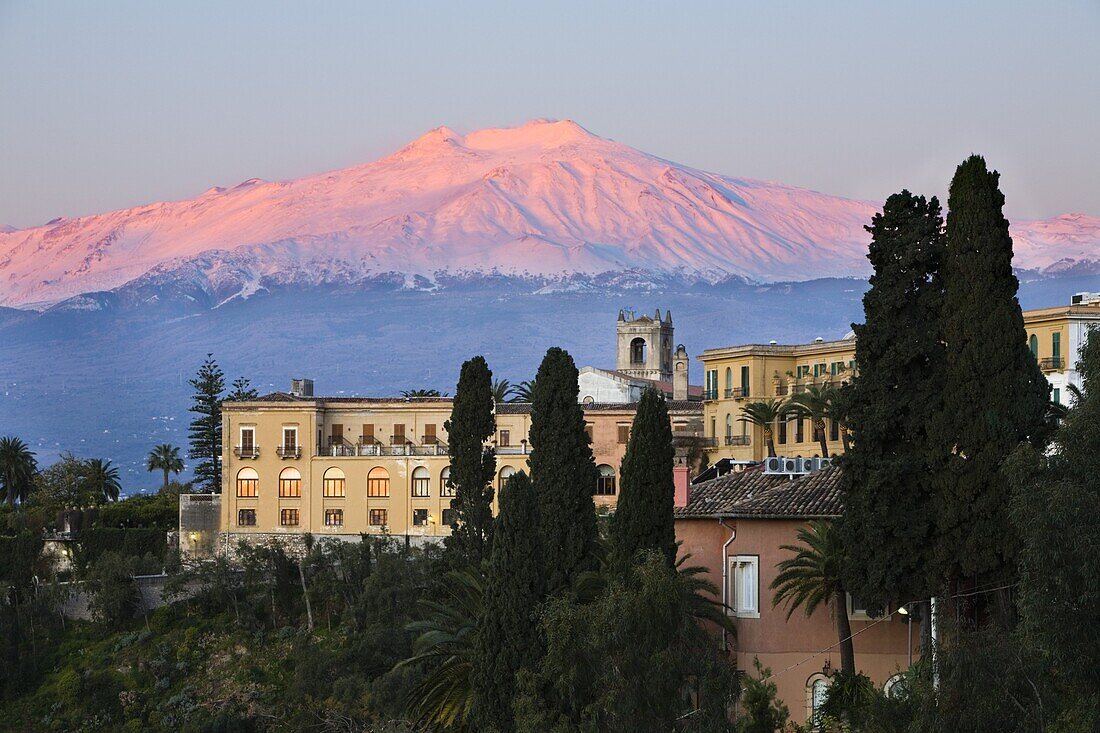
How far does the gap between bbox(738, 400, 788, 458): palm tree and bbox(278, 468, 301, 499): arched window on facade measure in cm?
2265

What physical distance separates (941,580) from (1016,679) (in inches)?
436

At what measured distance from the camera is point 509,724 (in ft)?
125

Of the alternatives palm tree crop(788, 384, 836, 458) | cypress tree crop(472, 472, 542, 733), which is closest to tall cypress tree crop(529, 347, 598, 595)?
cypress tree crop(472, 472, 542, 733)

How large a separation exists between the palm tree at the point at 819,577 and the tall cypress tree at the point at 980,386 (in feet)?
10.6

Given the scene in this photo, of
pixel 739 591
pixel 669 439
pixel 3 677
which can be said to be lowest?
pixel 3 677

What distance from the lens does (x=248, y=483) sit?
311 feet

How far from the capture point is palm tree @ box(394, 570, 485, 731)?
136ft

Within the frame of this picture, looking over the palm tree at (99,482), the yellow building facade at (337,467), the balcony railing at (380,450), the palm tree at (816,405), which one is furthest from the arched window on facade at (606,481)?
the palm tree at (99,482)

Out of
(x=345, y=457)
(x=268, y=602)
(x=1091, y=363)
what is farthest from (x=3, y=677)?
(x=1091, y=363)

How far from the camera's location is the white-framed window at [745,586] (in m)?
43.0

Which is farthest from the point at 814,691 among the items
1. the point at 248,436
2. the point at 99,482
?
the point at 99,482

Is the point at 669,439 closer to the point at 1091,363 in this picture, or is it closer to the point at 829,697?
the point at 829,697

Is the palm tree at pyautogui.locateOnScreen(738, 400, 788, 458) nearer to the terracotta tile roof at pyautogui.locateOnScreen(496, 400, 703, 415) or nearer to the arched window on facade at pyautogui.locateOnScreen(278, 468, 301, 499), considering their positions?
the terracotta tile roof at pyautogui.locateOnScreen(496, 400, 703, 415)

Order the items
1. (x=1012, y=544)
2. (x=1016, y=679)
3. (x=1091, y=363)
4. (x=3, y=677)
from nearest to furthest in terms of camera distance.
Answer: (x=1016, y=679) → (x=1091, y=363) → (x=1012, y=544) → (x=3, y=677)
